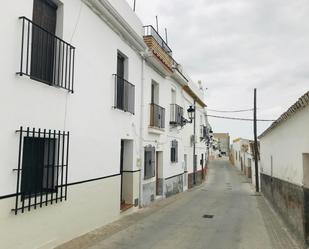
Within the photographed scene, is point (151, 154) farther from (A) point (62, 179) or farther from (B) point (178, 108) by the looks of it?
(A) point (62, 179)

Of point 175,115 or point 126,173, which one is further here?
point 175,115

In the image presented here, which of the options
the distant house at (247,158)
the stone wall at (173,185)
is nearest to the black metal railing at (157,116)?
the stone wall at (173,185)

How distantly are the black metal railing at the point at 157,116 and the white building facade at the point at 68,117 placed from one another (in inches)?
34.7

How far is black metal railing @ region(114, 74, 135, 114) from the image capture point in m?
10.0

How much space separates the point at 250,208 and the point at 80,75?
9960mm

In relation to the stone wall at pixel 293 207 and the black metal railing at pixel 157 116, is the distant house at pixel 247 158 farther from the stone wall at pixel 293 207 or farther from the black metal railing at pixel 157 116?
the stone wall at pixel 293 207

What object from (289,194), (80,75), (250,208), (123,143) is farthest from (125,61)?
(250,208)

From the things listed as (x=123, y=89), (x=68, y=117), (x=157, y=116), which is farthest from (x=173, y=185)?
(x=68, y=117)

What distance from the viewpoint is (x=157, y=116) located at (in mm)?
13969

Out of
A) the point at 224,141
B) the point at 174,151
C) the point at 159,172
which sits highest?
the point at 224,141

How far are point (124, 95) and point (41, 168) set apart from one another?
4.61 meters

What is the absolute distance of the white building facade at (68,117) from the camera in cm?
553

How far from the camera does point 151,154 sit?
44.5 ft

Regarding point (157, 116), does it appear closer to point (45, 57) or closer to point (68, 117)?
point (68, 117)
